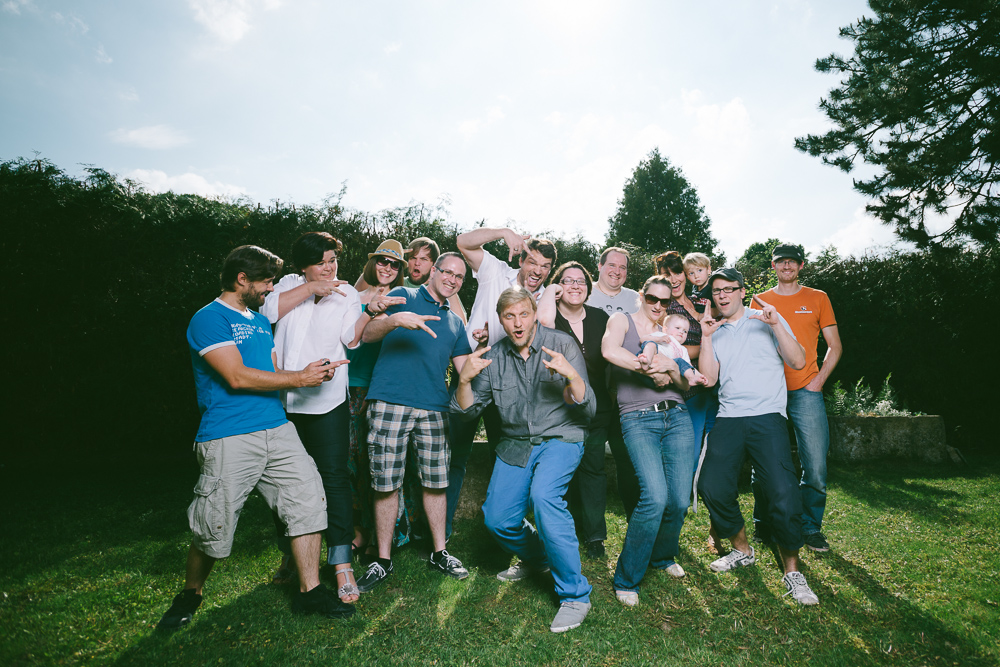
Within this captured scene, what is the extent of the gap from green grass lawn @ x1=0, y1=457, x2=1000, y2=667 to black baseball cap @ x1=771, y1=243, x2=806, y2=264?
7.56ft

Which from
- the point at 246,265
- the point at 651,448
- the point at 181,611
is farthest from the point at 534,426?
the point at 181,611

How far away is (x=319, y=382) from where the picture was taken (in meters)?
2.83

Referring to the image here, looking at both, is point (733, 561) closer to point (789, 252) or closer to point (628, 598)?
point (628, 598)

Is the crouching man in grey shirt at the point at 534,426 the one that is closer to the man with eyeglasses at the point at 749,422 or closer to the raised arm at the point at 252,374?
the raised arm at the point at 252,374

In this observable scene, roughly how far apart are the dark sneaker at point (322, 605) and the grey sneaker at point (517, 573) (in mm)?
998

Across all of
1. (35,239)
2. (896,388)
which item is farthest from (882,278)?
(35,239)

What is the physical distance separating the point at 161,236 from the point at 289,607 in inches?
188

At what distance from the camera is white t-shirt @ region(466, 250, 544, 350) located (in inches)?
152

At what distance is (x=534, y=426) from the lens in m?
3.11

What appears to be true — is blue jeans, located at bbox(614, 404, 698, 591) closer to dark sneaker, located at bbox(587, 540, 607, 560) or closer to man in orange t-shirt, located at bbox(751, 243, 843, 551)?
dark sneaker, located at bbox(587, 540, 607, 560)

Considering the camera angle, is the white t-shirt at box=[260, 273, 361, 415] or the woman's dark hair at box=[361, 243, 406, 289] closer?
the white t-shirt at box=[260, 273, 361, 415]

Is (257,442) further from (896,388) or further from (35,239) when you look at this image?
(896,388)

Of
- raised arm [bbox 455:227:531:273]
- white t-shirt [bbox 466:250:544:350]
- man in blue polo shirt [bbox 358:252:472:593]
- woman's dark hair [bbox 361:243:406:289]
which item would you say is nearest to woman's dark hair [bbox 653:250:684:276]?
white t-shirt [bbox 466:250:544:350]

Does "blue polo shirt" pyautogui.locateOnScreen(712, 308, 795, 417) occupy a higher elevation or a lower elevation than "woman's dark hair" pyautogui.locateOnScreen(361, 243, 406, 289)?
lower
